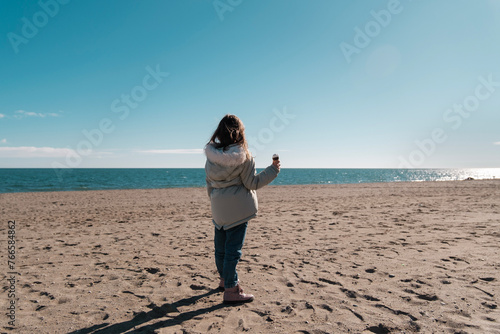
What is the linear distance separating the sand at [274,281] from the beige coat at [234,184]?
1.00 m

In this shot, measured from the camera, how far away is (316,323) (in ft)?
8.80

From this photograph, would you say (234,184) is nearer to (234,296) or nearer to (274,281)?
(234,296)

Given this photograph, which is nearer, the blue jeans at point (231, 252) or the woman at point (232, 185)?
the woman at point (232, 185)

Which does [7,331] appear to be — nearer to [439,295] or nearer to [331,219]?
[439,295]

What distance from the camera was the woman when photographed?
303 cm

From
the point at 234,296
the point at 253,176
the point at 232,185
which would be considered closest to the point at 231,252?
the point at 234,296

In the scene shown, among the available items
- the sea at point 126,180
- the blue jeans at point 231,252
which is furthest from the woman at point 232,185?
the sea at point 126,180

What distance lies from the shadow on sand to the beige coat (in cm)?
95

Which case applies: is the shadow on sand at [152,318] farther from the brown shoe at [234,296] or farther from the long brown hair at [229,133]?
the long brown hair at [229,133]

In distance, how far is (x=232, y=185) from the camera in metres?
3.10

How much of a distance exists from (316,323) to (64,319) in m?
2.50

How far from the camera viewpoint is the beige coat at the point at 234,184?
3016 millimetres

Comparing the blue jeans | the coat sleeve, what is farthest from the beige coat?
the blue jeans

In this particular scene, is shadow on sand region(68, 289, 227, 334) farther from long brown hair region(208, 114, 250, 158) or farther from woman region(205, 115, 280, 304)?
long brown hair region(208, 114, 250, 158)
